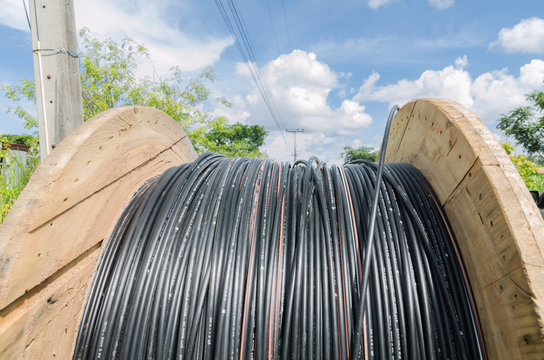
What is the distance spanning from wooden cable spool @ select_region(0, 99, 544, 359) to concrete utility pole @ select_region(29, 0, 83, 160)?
1.30m

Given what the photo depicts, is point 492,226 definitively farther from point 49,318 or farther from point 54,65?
point 54,65

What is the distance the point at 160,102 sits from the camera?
1110cm

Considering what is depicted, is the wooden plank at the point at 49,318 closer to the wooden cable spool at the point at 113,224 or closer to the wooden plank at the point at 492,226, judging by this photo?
the wooden cable spool at the point at 113,224

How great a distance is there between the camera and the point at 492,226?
48.1 inches

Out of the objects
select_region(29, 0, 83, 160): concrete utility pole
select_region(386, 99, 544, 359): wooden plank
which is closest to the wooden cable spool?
select_region(386, 99, 544, 359): wooden plank

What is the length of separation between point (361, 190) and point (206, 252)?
865mm

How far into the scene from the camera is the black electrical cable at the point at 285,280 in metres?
1.39

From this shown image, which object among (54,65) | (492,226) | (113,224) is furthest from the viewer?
(54,65)

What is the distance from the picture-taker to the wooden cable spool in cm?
112

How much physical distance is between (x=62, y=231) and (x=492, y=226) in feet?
5.49

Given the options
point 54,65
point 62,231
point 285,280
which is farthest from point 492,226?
point 54,65

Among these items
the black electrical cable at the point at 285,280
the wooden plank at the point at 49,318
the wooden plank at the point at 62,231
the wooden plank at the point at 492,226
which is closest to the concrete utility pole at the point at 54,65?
the wooden plank at the point at 62,231

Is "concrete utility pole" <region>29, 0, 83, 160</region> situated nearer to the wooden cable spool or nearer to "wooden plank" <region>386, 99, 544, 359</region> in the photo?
the wooden cable spool

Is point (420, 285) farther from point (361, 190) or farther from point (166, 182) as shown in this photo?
point (166, 182)
